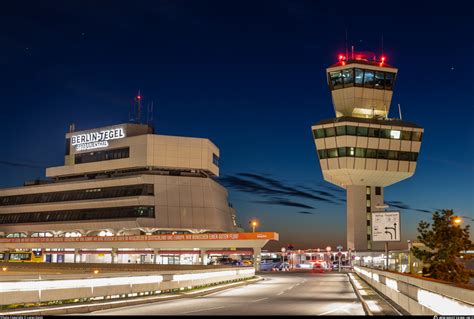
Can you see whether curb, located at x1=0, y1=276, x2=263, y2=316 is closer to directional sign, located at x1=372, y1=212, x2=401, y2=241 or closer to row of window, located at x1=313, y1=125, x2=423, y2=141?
directional sign, located at x1=372, y1=212, x2=401, y2=241

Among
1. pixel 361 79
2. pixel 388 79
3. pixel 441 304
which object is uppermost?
pixel 388 79

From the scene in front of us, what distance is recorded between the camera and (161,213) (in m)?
117

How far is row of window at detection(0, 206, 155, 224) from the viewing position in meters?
117

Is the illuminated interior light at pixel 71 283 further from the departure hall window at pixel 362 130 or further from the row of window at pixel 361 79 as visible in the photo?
the row of window at pixel 361 79

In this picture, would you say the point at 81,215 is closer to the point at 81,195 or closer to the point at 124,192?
the point at 81,195

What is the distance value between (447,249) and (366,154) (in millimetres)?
46964

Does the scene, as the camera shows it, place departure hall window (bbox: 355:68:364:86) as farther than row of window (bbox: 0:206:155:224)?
No

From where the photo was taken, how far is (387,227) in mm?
37375

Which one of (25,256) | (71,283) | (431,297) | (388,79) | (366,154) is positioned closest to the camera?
(431,297)

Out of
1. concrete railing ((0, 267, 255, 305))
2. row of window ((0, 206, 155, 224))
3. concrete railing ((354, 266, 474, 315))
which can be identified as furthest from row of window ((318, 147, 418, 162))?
concrete railing ((354, 266, 474, 315))

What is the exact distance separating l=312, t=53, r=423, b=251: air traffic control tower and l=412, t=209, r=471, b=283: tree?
42.4 metres

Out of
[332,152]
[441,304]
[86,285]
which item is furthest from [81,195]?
[441,304]

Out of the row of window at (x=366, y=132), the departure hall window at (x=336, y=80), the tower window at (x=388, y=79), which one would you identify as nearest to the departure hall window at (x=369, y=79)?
the tower window at (x=388, y=79)

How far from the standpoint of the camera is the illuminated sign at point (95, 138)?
425ft
